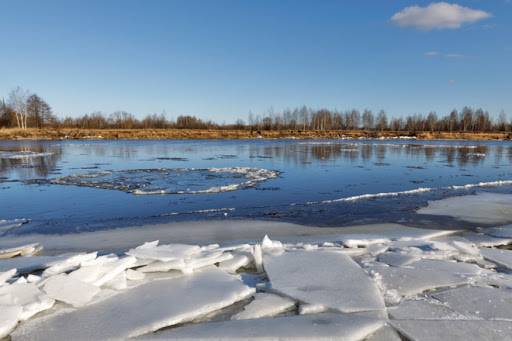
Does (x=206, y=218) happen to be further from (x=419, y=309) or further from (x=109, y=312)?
(x=419, y=309)

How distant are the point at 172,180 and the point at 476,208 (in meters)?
8.24

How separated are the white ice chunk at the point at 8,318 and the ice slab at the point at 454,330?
2796mm

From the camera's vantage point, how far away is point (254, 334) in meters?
2.63

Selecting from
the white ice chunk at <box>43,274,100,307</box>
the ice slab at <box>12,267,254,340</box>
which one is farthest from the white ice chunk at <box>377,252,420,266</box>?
the white ice chunk at <box>43,274,100,307</box>

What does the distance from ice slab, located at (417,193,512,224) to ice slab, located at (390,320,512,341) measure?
4.67 meters

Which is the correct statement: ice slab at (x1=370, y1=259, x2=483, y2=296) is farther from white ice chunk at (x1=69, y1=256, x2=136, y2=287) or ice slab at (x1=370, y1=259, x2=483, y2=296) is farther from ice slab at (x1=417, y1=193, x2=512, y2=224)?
ice slab at (x1=417, y1=193, x2=512, y2=224)

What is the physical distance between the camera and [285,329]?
106 inches

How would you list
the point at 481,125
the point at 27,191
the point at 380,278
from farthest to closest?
1. the point at 481,125
2. the point at 27,191
3. the point at 380,278

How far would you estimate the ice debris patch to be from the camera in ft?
8.84

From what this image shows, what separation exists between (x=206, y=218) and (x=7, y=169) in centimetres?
1147

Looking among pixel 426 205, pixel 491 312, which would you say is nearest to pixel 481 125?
pixel 426 205

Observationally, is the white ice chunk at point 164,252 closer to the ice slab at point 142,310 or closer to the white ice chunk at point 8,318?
the ice slab at point 142,310

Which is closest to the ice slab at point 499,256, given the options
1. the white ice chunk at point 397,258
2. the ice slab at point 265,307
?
the white ice chunk at point 397,258

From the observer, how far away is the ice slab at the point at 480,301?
2.94 m
